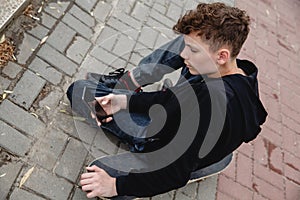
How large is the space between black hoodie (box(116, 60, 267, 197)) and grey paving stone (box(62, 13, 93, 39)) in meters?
1.20

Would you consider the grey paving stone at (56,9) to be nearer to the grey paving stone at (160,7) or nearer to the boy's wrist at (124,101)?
the grey paving stone at (160,7)

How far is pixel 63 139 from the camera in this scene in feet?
8.61

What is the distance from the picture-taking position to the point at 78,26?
3.29m

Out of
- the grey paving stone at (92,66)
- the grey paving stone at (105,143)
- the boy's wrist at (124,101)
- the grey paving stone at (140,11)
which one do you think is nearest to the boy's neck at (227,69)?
the boy's wrist at (124,101)

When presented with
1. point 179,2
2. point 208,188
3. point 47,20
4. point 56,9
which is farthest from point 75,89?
point 179,2

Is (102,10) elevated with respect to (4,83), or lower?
elevated

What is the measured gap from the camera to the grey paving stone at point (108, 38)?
129 inches

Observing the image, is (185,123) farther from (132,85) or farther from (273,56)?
(273,56)

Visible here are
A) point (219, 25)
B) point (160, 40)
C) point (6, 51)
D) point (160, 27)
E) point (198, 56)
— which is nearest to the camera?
point (219, 25)

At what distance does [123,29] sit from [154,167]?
1532mm

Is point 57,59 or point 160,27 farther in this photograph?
point 160,27

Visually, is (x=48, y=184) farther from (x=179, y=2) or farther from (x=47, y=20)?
(x=179, y=2)

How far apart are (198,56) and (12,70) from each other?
1326 millimetres

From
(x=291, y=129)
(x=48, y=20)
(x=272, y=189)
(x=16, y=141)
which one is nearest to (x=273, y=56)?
(x=291, y=129)
